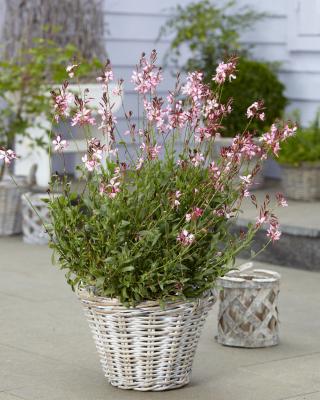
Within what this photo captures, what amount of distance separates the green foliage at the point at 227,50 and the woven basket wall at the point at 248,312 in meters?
4.06

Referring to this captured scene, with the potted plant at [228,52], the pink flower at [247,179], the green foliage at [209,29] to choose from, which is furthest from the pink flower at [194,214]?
the green foliage at [209,29]

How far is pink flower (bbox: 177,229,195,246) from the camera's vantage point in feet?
14.8

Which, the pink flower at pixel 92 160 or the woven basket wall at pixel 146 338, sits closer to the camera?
the pink flower at pixel 92 160

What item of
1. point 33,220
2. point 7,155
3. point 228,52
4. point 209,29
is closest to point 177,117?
point 7,155

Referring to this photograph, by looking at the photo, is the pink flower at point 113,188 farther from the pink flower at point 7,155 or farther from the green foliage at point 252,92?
the green foliage at point 252,92

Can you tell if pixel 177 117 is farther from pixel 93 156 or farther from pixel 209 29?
pixel 209 29

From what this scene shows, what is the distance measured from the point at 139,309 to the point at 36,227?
3.96 m

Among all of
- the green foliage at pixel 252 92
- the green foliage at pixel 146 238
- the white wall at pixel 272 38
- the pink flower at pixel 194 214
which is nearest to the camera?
the pink flower at pixel 194 214

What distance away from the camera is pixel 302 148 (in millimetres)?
8820

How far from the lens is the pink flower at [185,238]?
451cm

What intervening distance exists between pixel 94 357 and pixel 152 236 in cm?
108

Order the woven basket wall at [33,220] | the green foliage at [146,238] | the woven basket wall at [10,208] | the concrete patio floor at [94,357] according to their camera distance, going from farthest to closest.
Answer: the woven basket wall at [10,208] < the woven basket wall at [33,220] < the concrete patio floor at [94,357] < the green foliage at [146,238]

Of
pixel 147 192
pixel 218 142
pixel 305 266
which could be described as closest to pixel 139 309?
pixel 147 192

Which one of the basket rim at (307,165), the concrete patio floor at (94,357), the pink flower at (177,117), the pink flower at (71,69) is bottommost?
the concrete patio floor at (94,357)
